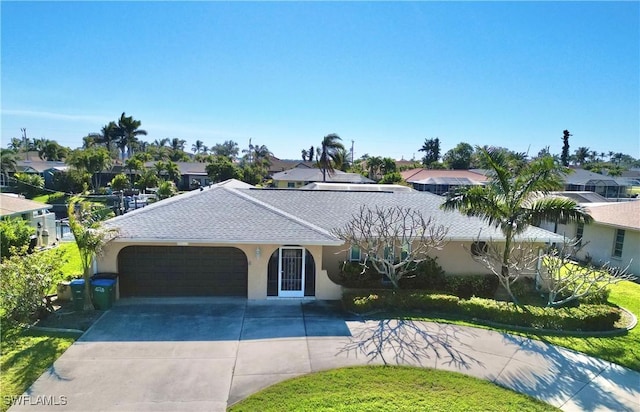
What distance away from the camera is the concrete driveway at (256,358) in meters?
8.52

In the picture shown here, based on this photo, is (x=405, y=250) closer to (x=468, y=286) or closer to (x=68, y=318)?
(x=468, y=286)

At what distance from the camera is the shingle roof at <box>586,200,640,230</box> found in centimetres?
1980

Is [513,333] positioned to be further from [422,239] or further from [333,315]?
[333,315]

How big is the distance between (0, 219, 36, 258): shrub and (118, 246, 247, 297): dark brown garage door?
787cm

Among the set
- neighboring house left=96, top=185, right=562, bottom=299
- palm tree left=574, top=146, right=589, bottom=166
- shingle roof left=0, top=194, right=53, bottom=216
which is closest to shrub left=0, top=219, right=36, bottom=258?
shingle roof left=0, top=194, right=53, bottom=216

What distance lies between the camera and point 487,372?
971cm

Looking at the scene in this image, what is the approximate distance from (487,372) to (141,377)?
27.0 ft

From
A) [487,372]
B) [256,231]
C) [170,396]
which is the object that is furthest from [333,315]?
[170,396]

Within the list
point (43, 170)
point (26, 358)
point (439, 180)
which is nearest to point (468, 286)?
point (26, 358)

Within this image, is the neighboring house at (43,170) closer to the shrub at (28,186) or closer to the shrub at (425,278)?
the shrub at (28,186)

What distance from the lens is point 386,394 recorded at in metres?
8.58

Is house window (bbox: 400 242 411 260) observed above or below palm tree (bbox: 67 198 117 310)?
below

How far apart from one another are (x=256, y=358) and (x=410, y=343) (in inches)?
170

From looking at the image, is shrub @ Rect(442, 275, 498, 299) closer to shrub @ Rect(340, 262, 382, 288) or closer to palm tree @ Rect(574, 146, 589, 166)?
shrub @ Rect(340, 262, 382, 288)
